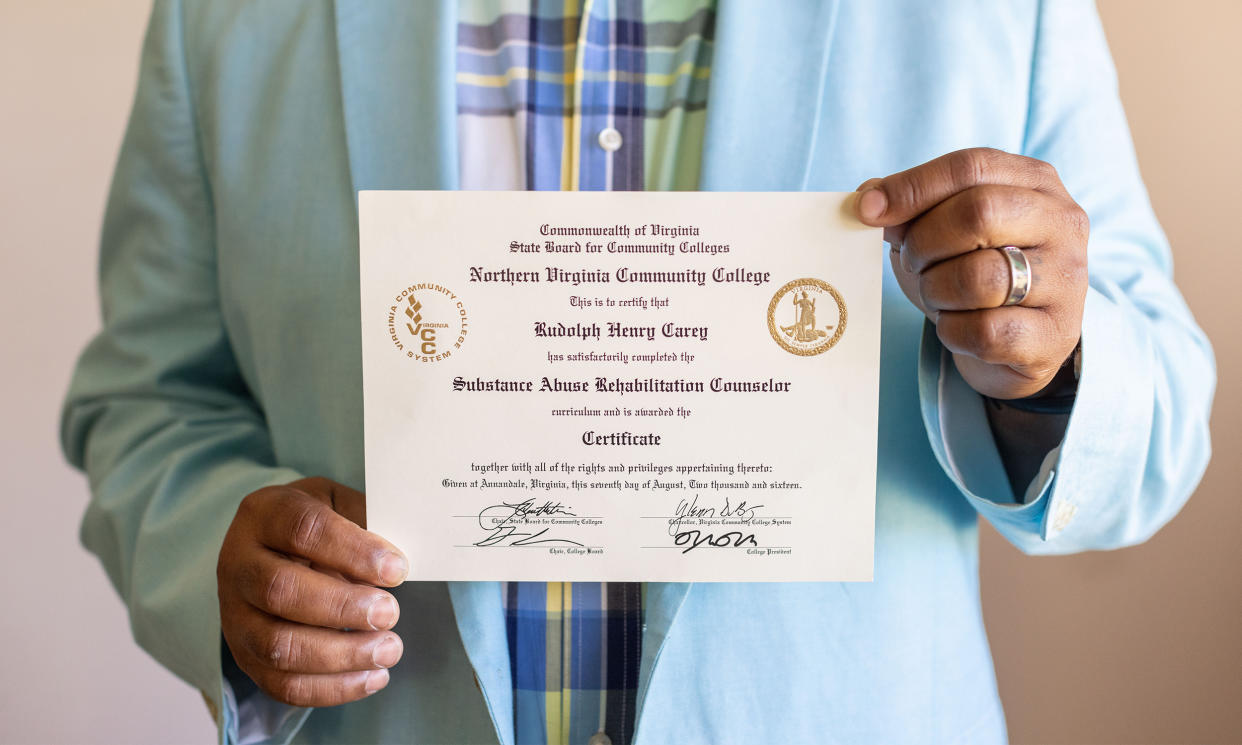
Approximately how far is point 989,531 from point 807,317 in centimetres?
94

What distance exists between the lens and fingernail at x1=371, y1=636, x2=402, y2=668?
64 centimetres

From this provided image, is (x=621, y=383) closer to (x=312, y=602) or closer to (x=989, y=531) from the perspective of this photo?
(x=312, y=602)

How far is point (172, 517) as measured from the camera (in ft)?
2.66

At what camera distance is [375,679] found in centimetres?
65

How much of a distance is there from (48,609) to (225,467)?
1097 mm

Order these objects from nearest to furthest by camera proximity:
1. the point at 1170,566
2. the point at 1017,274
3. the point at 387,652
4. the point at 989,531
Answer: the point at 1017,274 → the point at 387,652 → the point at 1170,566 → the point at 989,531

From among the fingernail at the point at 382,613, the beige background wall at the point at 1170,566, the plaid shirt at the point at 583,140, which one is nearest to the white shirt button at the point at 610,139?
the plaid shirt at the point at 583,140

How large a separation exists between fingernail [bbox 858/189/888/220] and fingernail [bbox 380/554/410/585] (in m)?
0.43

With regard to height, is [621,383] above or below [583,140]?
below

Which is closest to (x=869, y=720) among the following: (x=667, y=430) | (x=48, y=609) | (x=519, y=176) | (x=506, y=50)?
(x=667, y=430)

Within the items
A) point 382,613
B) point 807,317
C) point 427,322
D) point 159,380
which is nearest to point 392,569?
point 382,613
